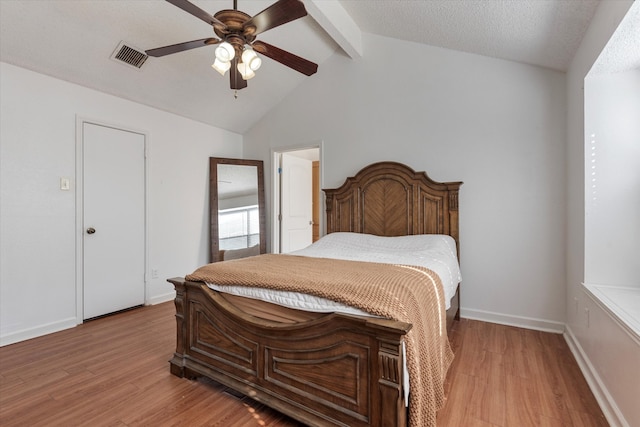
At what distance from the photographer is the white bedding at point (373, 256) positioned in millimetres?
1558

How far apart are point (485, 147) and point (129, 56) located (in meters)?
3.49

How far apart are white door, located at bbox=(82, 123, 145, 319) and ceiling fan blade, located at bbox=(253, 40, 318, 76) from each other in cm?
217

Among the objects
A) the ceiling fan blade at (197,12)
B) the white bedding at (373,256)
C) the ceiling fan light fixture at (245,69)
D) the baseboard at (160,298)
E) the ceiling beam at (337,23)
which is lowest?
the baseboard at (160,298)

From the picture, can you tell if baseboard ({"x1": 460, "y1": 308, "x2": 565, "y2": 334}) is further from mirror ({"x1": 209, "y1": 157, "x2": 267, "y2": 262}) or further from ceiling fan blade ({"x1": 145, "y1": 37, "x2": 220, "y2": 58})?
ceiling fan blade ({"x1": 145, "y1": 37, "x2": 220, "y2": 58})

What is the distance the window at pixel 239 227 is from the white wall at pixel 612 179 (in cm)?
359

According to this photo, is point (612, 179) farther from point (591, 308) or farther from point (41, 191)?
point (41, 191)

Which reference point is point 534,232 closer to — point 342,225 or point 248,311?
point 342,225

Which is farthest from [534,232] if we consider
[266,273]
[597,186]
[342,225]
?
[266,273]

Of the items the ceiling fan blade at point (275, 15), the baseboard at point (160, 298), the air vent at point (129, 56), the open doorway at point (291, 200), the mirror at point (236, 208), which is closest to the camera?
the ceiling fan blade at point (275, 15)

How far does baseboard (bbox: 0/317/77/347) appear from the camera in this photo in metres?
2.58

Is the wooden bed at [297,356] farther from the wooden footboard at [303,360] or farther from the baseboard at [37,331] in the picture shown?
the baseboard at [37,331]

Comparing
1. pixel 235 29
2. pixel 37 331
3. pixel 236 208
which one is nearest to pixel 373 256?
pixel 235 29

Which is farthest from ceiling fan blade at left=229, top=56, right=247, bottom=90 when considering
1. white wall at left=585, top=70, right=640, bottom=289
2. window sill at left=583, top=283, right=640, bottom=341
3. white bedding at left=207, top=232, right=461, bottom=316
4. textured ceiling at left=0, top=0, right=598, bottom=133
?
window sill at left=583, top=283, right=640, bottom=341

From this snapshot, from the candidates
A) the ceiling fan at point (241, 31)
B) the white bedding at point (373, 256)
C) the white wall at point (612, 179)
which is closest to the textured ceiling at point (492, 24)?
the white wall at point (612, 179)
